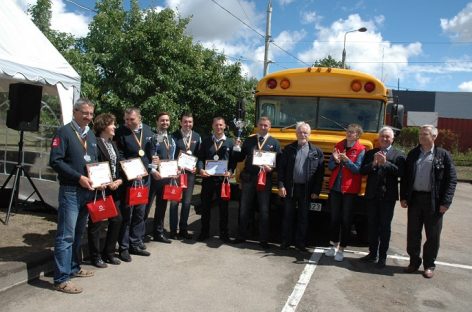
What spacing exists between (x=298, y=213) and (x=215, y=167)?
1.46m

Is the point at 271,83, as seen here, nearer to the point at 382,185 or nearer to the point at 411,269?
the point at 382,185

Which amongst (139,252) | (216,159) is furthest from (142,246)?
(216,159)

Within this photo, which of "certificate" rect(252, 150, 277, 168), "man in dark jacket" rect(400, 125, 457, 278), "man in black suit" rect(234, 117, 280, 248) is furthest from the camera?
"man in black suit" rect(234, 117, 280, 248)

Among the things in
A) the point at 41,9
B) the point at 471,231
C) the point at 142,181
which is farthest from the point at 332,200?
the point at 41,9

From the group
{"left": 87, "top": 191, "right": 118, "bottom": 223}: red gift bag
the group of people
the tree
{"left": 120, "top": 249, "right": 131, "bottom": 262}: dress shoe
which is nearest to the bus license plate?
the group of people

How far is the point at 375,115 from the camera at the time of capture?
25.8 ft

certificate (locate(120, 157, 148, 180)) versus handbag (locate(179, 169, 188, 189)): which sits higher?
certificate (locate(120, 157, 148, 180))

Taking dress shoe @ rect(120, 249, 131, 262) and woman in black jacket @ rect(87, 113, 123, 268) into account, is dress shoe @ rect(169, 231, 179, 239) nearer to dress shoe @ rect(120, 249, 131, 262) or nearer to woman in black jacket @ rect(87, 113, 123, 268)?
dress shoe @ rect(120, 249, 131, 262)

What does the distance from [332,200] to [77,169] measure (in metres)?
3.60

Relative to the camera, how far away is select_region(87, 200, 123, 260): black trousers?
544 centimetres

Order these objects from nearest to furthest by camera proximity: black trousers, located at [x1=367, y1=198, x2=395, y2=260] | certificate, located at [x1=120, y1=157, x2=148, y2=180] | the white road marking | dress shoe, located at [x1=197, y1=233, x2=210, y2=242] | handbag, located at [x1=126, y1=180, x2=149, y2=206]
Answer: the white road marking
certificate, located at [x1=120, y1=157, x2=148, y2=180]
handbag, located at [x1=126, y1=180, x2=149, y2=206]
black trousers, located at [x1=367, y1=198, x2=395, y2=260]
dress shoe, located at [x1=197, y1=233, x2=210, y2=242]

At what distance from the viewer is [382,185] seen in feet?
20.1

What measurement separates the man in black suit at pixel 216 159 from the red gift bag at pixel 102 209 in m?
2.06

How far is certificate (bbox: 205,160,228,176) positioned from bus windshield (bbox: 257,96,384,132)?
70.8 inches
